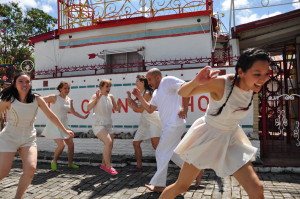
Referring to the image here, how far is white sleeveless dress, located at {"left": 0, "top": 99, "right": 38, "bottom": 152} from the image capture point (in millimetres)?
3895

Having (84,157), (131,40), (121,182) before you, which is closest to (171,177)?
(121,182)

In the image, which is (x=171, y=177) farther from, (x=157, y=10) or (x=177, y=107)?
(x=157, y=10)

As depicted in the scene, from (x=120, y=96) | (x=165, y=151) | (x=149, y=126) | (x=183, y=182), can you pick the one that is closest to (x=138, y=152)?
(x=149, y=126)

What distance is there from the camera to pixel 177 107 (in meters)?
4.74

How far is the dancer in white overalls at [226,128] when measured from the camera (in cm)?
261

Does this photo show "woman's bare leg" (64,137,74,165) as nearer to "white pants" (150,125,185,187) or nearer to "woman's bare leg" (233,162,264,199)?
"white pants" (150,125,185,187)

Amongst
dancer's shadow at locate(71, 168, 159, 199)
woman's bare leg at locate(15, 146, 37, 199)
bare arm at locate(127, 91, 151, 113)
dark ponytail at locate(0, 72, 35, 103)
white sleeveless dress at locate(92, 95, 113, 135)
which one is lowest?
dancer's shadow at locate(71, 168, 159, 199)

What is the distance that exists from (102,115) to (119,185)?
5.23ft

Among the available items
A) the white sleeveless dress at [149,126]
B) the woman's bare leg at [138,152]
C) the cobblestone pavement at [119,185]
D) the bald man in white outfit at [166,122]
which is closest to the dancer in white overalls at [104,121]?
the cobblestone pavement at [119,185]

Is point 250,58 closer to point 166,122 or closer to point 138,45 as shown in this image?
point 166,122

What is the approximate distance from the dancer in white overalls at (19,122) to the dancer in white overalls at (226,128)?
2.12m

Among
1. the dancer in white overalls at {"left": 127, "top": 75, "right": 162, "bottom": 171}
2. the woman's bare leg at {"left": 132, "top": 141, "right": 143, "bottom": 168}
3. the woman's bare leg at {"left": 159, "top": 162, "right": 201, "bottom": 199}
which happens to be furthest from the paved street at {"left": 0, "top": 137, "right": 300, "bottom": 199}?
the woman's bare leg at {"left": 159, "top": 162, "right": 201, "bottom": 199}

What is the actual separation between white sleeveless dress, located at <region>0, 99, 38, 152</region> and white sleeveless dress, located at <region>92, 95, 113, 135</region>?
203 centimetres

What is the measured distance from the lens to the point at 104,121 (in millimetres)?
6027
